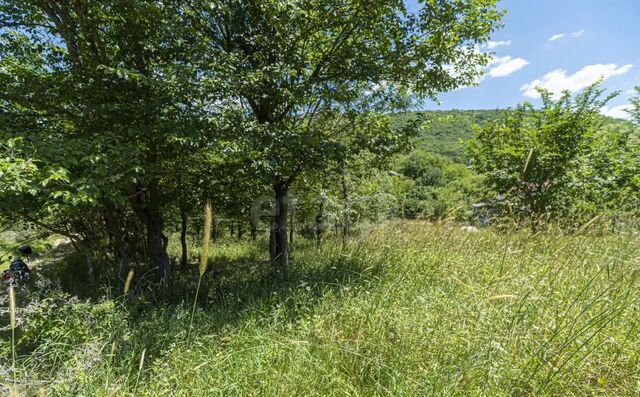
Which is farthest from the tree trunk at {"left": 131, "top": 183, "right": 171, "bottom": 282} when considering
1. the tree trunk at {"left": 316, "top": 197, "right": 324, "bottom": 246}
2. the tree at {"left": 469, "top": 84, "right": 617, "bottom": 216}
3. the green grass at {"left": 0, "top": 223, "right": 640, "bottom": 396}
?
the tree at {"left": 469, "top": 84, "right": 617, "bottom": 216}

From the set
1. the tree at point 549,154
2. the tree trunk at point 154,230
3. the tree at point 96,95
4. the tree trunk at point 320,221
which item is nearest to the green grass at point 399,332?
the tree at point 96,95

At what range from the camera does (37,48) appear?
4.75 meters

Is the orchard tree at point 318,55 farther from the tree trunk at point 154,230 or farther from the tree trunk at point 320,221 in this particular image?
the tree trunk at point 320,221

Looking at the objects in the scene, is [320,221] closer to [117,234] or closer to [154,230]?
[154,230]

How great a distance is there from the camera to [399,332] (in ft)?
7.54

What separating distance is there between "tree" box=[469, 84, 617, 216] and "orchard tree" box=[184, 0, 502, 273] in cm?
273

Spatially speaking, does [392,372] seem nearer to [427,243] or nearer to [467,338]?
[467,338]

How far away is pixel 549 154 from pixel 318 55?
5.22 meters

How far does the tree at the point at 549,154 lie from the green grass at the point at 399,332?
3134 mm

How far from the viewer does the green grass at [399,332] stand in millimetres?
1843

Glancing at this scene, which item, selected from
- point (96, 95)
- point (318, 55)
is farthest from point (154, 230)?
point (318, 55)

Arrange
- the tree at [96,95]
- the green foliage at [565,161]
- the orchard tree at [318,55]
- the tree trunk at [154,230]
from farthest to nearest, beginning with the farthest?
1. the green foliage at [565,161]
2. the tree trunk at [154,230]
3. the orchard tree at [318,55]
4. the tree at [96,95]

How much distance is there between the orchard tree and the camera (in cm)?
421

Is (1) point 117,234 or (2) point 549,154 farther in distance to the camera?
(2) point 549,154
